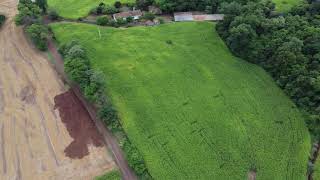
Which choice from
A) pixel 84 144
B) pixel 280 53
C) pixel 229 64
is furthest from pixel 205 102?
pixel 84 144

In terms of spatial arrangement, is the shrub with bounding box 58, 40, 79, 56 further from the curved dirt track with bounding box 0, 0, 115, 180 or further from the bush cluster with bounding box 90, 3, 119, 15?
the bush cluster with bounding box 90, 3, 119, 15

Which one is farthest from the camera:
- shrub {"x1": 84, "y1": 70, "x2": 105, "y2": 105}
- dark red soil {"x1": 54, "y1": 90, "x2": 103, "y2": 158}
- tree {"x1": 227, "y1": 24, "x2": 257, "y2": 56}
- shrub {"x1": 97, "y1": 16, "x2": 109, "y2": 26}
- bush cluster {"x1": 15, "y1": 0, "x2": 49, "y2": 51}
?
shrub {"x1": 97, "y1": 16, "x2": 109, "y2": 26}

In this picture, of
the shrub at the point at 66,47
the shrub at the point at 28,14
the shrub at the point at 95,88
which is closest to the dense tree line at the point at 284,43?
the shrub at the point at 95,88

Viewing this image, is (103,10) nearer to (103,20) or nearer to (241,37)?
(103,20)

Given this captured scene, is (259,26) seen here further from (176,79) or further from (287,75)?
(176,79)

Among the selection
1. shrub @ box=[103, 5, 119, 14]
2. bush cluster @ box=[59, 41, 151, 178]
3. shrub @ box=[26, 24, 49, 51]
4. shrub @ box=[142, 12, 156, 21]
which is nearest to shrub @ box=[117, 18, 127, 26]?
shrub @ box=[103, 5, 119, 14]

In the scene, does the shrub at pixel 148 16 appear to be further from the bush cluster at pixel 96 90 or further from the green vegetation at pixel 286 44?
the bush cluster at pixel 96 90
